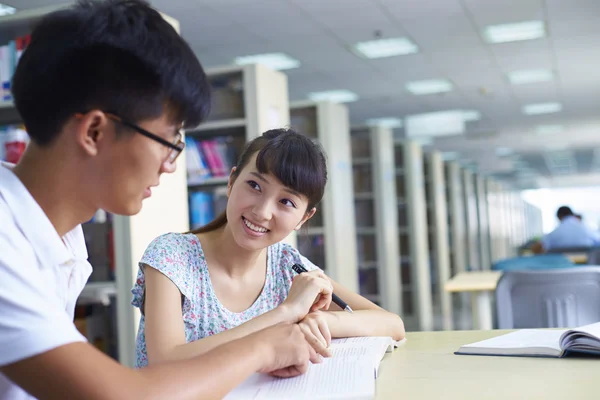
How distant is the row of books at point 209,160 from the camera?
12.9ft

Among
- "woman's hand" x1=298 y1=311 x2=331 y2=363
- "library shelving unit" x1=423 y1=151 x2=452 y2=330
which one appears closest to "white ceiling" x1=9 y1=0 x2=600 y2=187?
"library shelving unit" x1=423 y1=151 x2=452 y2=330

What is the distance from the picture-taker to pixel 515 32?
22.1 ft

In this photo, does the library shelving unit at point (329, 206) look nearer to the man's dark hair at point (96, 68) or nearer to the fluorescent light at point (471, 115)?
the man's dark hair at point (96, 68)

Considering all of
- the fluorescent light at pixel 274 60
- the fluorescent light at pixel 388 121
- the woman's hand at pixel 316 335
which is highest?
the fluorescent light at pixel 274 60

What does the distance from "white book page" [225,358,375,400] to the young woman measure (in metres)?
0.19

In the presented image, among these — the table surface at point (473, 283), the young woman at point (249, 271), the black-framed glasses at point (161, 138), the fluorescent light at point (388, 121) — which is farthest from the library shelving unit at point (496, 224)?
the black-framed glasses at point (161, 138)

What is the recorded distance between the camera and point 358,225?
6.78m

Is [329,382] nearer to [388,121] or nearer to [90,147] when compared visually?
[90,147]

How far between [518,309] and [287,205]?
5.79 ft

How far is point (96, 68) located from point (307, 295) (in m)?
0.69

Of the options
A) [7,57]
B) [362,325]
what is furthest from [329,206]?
[362,325]

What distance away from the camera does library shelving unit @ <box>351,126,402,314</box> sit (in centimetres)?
652

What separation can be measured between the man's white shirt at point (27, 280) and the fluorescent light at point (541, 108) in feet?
35.4

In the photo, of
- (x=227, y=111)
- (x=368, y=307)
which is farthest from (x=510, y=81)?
(x=368, y=307)
